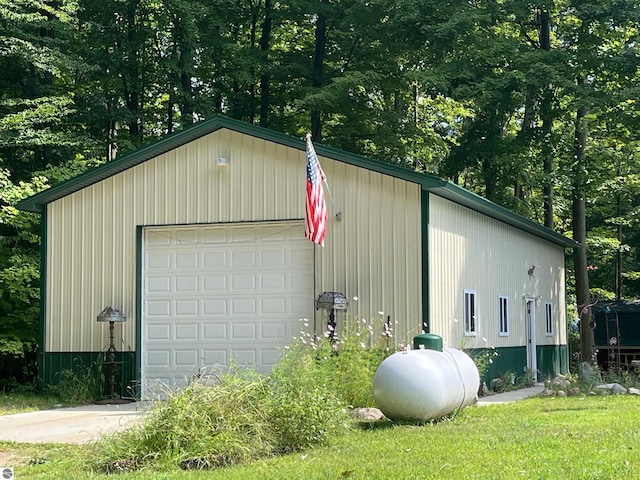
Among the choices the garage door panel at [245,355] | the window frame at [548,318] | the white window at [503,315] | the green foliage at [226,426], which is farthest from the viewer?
the window frame at [548,318]

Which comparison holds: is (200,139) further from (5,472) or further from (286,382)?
(5,472)

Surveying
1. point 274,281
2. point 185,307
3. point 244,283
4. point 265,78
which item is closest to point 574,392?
point 274,281

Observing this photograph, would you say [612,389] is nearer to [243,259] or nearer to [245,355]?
[245,355]

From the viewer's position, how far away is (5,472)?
5043 mm

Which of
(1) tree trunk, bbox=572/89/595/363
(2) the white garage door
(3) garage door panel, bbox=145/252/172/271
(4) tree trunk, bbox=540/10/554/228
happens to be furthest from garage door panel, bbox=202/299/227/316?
(4) tree trunk, bbox=540/10/554/228

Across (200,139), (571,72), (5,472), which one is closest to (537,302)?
(571,72)

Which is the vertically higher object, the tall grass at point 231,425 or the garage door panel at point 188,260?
the garage door panel at point 188,260

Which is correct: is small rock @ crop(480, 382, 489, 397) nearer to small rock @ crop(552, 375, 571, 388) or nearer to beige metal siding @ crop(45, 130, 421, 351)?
small rock @ crop(552, 375, 571, 388)

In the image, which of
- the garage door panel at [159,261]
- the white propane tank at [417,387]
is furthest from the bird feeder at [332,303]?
the white propane tank at [417,387]

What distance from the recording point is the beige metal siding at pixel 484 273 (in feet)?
49.1

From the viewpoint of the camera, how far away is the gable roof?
47.6 ft

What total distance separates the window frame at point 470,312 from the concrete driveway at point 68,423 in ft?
19.7

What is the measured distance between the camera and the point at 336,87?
24594mm

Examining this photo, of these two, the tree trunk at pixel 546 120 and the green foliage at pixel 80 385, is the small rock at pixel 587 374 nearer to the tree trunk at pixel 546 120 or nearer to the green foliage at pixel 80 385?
the tree trunk at pixel 546 120
